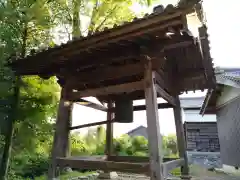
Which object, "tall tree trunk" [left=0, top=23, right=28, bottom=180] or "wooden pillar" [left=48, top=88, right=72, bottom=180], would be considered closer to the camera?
"wooden pillar" [left=48, top=88, right=72, bottom=180]

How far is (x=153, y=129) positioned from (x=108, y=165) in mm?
1024

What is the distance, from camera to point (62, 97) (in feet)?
14.3

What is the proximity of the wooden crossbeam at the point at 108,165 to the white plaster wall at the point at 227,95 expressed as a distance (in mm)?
7074

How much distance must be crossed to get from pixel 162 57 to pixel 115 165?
80.9 inches

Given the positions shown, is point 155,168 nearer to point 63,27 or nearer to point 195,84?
point 195,84

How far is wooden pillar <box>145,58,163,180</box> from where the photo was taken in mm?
3074

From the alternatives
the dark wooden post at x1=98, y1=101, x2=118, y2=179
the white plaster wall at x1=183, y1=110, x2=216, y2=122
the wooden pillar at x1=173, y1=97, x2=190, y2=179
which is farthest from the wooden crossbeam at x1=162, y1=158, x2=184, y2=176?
the white plaster wall at x1=183, y1=110, x2=216, y2=122

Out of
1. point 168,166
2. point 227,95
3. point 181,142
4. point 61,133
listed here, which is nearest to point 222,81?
point 227,95

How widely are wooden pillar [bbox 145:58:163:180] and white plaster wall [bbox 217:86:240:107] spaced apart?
6.62m

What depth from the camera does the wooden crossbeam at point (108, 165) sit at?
321 cm

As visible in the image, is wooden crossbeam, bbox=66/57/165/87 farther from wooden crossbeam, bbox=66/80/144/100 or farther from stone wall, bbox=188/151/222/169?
stone wall, bbox=188/151/222/169

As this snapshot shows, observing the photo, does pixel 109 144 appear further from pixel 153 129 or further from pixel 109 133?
pixel 153 129

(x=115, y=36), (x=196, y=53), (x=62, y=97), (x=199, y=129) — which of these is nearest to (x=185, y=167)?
(x=196, y=53)

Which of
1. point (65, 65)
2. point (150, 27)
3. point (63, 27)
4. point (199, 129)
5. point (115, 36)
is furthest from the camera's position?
point (199, 129)
